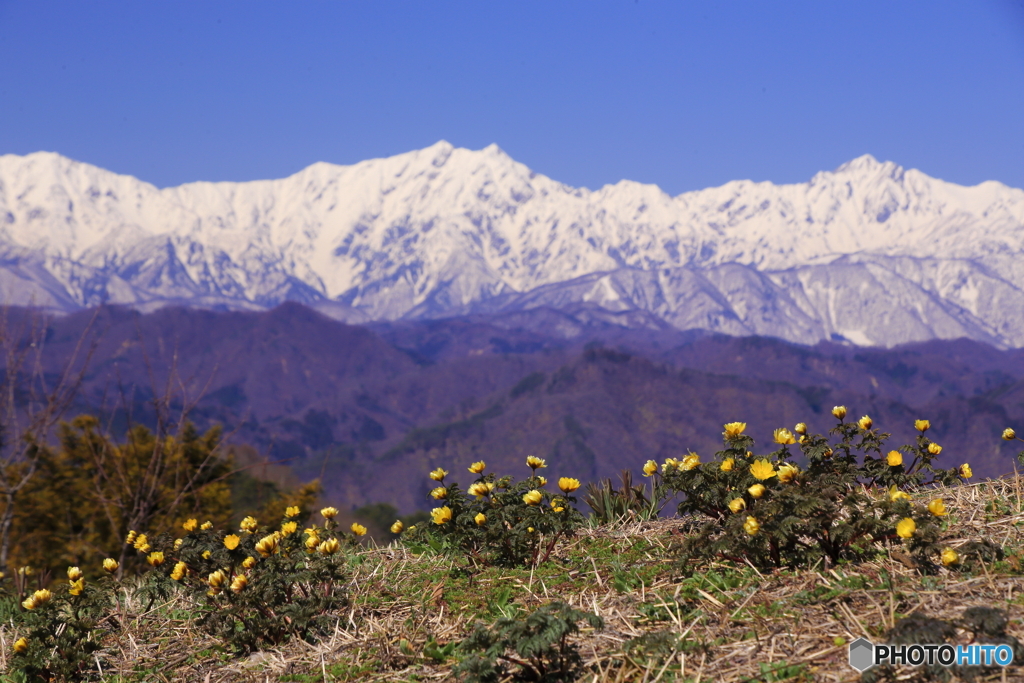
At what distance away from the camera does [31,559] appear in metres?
27.8

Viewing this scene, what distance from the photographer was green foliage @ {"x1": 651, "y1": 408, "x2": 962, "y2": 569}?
404 cm

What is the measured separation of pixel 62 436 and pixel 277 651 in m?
28.9

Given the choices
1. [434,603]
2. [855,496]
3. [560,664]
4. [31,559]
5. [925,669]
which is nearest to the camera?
[925,669]

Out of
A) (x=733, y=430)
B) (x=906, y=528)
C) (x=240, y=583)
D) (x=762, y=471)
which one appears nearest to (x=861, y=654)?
(x=906, y=528)

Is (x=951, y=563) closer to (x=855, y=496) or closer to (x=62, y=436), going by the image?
(x=855, y=496)

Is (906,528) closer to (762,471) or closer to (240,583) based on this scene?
(762,471)

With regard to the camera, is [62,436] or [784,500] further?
[62,436]

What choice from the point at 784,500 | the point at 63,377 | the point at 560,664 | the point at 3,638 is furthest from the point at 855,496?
the point at 63,377

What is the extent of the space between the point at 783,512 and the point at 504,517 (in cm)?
184

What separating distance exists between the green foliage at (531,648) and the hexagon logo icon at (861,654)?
1035 mm

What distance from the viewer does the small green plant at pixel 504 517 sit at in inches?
207

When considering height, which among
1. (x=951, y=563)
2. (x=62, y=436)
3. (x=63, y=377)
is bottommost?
(x=62, y=436)

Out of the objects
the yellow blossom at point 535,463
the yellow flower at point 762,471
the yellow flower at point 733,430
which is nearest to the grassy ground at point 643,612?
the yellow flower at point 762,471

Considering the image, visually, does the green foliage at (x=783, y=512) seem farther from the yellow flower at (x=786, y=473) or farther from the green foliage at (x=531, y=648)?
the green foliage at (x=531, y=648)
